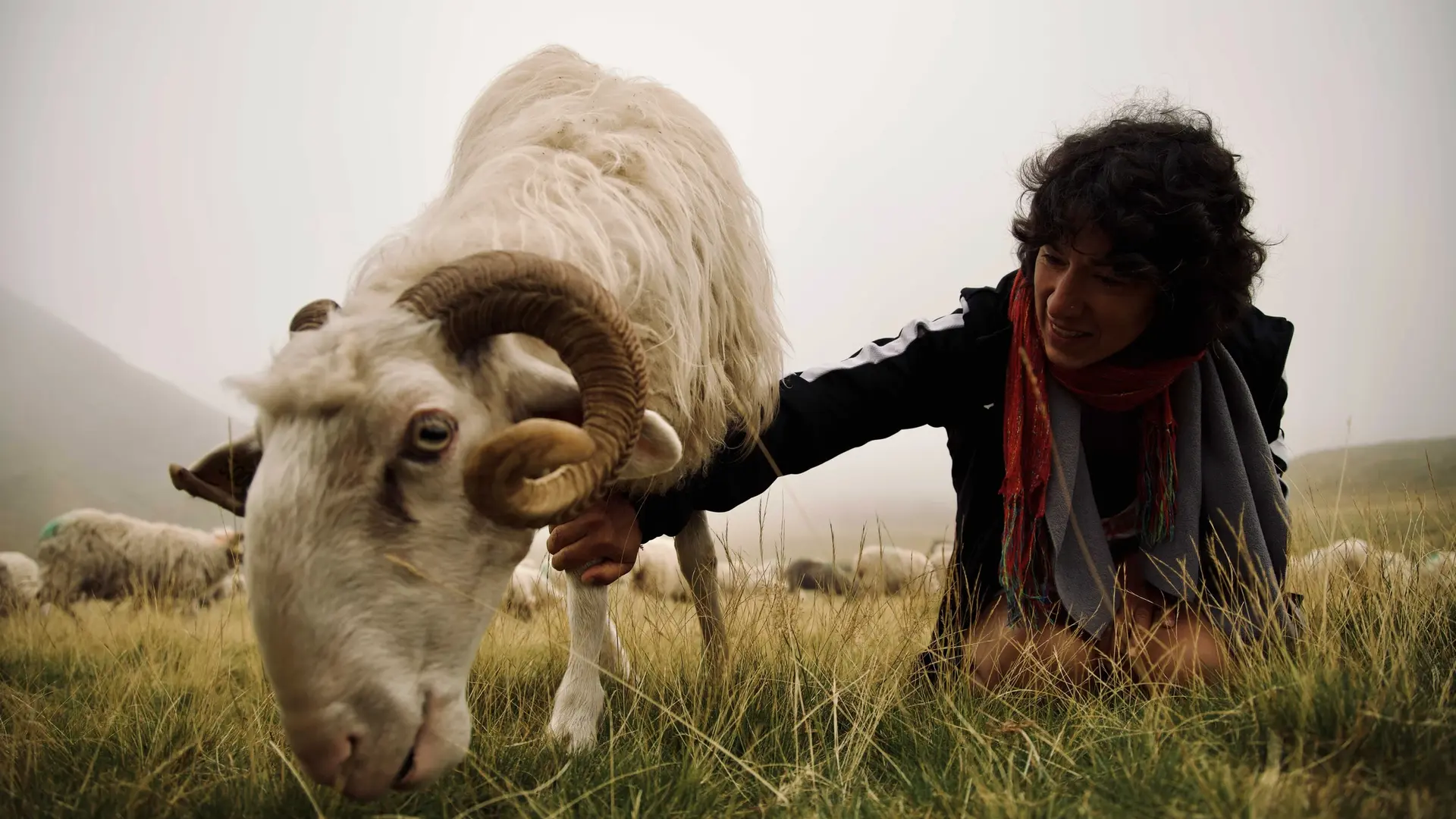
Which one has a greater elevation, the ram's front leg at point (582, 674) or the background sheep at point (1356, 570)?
the background sheep at point (1356, 570)

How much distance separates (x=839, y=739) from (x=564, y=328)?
4.55ft

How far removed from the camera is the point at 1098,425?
9.14 ft

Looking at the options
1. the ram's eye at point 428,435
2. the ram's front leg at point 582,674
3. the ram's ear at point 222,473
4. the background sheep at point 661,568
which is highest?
the ram's eye at point 428,435

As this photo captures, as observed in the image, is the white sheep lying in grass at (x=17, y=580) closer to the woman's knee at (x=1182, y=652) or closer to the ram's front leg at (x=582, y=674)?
the ram's front leg at (x=582, y=674)

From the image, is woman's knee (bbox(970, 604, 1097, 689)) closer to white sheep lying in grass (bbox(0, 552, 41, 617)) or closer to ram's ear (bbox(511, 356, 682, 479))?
ram's ear (bbox(511, 356, 682, 479))

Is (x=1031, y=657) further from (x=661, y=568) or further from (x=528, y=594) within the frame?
→ (x=661, y=568)

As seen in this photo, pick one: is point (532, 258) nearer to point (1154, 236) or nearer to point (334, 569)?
point (334, 569)

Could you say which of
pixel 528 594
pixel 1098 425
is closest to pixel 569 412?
pixel 1098 425

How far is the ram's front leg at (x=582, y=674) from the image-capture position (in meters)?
2.46

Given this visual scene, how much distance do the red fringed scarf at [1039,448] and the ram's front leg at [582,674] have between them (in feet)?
4.45

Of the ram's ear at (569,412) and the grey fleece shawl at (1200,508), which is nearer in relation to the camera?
the ram's ear at (569,412)

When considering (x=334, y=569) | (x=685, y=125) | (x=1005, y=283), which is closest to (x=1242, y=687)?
(x=1005, y=283)

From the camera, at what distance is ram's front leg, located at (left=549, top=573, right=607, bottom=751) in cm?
246

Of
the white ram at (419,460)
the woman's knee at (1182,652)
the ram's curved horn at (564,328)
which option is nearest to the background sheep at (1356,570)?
the woman's knee at (1182,652)
